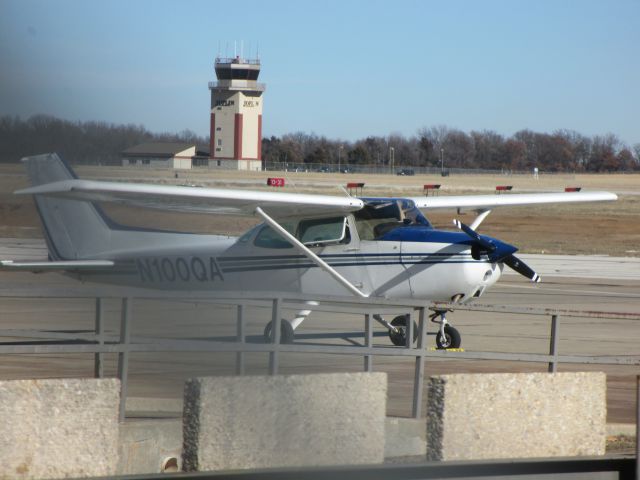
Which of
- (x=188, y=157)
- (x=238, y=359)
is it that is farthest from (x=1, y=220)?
(x=238, y=359)

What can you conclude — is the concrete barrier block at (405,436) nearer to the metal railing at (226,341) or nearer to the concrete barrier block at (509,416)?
the metal railing at (226,341)

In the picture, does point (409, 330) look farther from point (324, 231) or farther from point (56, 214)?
point (324, 231)

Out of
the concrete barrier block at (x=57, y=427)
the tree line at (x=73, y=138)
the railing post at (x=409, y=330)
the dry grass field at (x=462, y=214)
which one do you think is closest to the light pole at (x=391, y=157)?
the dry grass field at (x=462, y=214)

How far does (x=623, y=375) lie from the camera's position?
1183 cm

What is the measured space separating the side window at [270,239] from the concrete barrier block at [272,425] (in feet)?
29.6

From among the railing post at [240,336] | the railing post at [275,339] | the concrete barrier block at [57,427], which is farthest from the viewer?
the railing post at [275,339]

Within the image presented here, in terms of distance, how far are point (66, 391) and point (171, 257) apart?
9.20 m

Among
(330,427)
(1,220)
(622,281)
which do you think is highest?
(1,220)

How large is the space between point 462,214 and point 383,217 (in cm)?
3469

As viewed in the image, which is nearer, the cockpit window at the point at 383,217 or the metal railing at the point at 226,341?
the metal railing at the point at 226,341

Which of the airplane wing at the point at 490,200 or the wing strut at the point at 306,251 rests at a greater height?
the airplane wing at the point at 490,200

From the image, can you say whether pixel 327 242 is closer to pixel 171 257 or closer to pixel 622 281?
pixel 171 257

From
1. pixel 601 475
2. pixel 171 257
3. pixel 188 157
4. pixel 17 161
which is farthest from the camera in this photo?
pixel 171 257

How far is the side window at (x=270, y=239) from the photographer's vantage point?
14.4 metres
